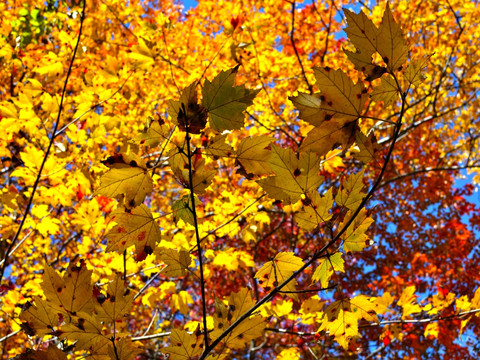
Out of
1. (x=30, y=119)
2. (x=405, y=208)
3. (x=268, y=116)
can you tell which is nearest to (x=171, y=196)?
(x=268, y=116)

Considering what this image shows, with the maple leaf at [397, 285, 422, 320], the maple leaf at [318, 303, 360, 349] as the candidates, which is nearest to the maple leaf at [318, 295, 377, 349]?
the maple leaf at [318, 303, 360, 349]

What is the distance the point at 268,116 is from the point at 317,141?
4.21m

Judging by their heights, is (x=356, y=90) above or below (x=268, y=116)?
below

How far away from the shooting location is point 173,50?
389 cm

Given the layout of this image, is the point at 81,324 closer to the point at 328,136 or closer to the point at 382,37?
the point at 328,136

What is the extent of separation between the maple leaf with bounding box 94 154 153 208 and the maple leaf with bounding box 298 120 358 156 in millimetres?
323

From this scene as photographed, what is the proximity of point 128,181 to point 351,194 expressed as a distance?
1.48ft

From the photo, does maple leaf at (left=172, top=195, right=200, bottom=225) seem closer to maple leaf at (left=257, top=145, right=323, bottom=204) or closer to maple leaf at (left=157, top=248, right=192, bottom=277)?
maple leaf at (left=157, top=248, right=192, bottom=277)

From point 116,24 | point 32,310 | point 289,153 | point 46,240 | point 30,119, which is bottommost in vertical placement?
point 32,310

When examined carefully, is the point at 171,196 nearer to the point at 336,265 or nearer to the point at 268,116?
the point at 268,116

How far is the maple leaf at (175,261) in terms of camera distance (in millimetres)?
822

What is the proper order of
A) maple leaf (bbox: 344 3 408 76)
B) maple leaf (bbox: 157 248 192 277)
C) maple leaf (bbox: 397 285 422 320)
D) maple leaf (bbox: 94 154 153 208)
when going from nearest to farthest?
1. maple leaf (bbox: 344 3 408 76)
2. maple leaf (bbox: 94 154 153 208)
3. maple leaf (bbox: 157 248 192 277)
4. maple leaf (bbox: 397 285 422 320)

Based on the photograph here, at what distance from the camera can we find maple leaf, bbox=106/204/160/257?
75cm

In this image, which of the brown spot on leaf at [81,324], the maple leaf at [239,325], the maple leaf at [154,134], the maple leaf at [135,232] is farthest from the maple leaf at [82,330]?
the maple leaf at [154,134]
